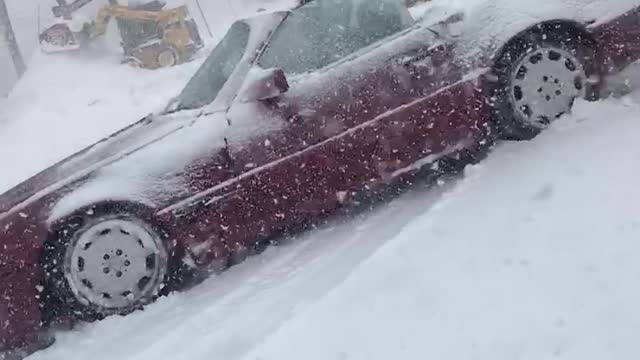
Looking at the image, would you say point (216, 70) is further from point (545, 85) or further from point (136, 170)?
point (545, 85)

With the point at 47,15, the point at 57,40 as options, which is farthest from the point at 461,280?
the point at 47,15

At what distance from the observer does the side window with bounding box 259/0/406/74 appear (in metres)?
5.41

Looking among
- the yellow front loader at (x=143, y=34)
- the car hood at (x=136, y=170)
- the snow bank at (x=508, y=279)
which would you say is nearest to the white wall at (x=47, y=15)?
the yellow front loader at (x=143, y=34)

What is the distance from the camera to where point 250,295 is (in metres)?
4.84

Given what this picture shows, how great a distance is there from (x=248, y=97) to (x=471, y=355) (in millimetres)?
2440

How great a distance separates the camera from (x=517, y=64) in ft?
17.8

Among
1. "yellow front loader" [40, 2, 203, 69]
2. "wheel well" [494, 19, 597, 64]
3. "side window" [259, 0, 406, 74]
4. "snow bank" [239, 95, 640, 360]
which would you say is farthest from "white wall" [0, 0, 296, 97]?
"snow bank" [239, 95, 640, 360]

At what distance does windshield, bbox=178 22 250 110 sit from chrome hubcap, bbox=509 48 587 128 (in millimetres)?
1882

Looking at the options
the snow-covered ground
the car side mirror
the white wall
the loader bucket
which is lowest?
the white wall

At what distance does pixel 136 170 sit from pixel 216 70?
1.05 metres

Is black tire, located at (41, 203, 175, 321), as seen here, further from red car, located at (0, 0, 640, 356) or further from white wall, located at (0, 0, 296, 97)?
white wall, located at (0, 0, 296, 97)

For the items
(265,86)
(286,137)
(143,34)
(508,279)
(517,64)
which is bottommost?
(143,34)

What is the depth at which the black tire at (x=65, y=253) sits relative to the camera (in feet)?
16.3

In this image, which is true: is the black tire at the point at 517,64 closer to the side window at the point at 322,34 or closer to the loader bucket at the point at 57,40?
the side window at the point at 322,34
